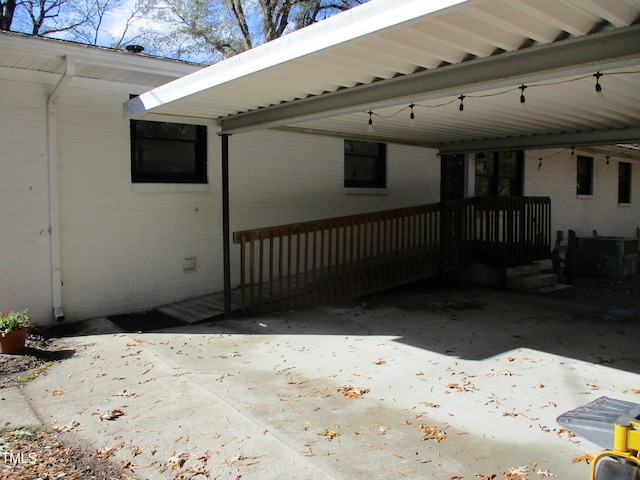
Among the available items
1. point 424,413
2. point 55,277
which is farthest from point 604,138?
point 55,277

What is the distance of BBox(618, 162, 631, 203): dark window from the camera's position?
1703 cm

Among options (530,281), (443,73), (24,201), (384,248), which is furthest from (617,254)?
(24,201)

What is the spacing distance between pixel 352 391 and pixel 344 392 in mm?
72

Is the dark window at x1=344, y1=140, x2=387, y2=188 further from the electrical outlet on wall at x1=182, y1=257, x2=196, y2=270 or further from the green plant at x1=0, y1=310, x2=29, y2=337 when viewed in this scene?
the green plant at x1=0, y1=310, x2=29, y2=337

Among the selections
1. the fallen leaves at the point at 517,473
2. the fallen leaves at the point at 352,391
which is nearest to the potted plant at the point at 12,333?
the fallen leaves at the point at 352,391

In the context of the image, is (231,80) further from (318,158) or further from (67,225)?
(318,158)

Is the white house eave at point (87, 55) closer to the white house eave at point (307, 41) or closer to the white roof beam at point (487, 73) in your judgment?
the white house eave at point (307, 41)

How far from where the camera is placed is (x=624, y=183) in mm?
17219

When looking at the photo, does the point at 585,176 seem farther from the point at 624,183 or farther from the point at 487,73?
the point at 487,73

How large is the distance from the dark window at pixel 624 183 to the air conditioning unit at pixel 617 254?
4.62 m

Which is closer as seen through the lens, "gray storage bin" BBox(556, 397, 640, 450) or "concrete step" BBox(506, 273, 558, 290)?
"gray storage bin" BBox(556, 397, 640, 450)

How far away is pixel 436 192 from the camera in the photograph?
11.4m

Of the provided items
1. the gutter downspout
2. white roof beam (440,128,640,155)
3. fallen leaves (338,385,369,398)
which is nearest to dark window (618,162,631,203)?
white roof beam (440,128,640,155)

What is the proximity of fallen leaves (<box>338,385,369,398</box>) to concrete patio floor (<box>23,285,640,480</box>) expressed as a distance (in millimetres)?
27
